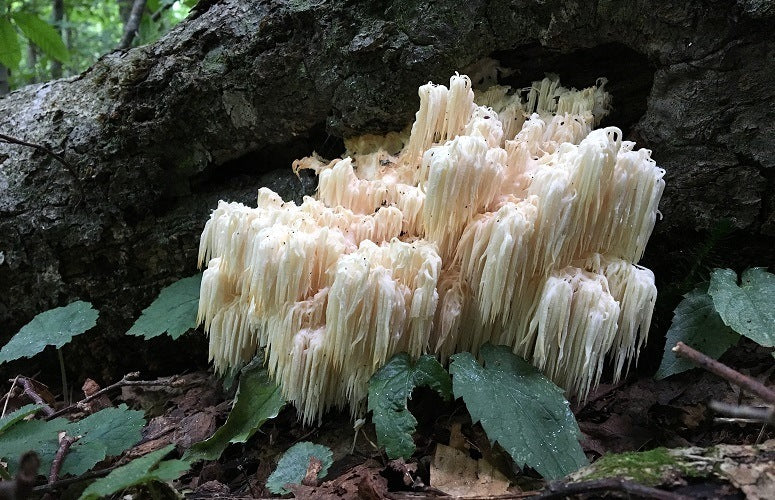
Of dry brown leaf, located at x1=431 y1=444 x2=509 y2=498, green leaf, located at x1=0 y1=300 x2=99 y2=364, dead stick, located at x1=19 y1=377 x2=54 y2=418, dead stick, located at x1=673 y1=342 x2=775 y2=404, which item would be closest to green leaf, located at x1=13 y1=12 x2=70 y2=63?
green leaf, located at x1=0 y1=300 x2=99 y2=364

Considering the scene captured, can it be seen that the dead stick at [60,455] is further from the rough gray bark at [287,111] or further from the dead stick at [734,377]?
the dead stick at [734,377]

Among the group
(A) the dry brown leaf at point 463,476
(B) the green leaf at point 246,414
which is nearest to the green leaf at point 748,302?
(A) the dry brown leaf at point 463,476

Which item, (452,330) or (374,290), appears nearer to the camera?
(374,290)

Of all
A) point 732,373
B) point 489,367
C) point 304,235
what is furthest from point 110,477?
point 732,373

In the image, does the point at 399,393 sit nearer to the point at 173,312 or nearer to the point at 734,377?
the point at 734,377

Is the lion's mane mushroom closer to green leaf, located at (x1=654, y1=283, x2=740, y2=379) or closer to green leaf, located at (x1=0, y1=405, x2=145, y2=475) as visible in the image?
green leaf, located at (x1=654, y1=283, x2=740, y2=379)

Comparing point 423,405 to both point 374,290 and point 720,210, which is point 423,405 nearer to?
point 374,290
